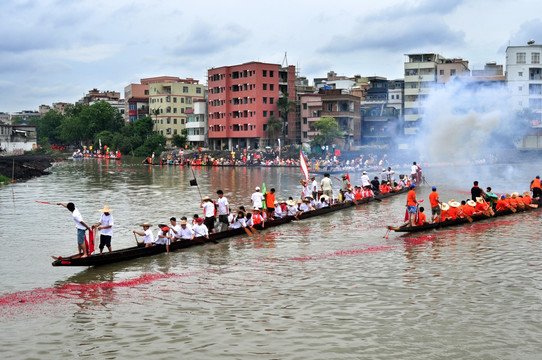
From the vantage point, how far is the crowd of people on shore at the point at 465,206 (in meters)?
22.9

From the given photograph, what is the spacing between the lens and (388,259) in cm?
1895

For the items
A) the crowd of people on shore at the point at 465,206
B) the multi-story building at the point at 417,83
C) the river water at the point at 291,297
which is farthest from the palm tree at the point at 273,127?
the river water at the point at 291,297

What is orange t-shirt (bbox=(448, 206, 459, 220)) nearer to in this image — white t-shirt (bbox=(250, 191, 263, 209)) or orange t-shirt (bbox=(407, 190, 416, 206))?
orange t-shirt (bbox=(407, 190, 416, 206))

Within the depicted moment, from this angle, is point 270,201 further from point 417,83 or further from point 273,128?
point 417,83

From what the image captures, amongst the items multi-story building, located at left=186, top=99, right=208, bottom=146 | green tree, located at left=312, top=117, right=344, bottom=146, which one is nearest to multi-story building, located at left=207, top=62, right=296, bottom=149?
multi-story building, located at left=186, top=99, right=208, bottom=146

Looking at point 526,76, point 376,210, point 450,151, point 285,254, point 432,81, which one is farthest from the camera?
point 432,81

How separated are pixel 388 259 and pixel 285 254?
3690 mm

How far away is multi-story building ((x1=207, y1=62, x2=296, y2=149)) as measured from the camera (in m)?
87.7

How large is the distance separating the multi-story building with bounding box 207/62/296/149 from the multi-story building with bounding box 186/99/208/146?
4204mm

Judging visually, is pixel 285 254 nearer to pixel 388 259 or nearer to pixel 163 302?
pixel 388 259

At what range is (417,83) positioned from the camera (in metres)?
83.3

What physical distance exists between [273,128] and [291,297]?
72.2 metres

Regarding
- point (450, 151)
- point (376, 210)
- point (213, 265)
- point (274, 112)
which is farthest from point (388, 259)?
point (274, 112)

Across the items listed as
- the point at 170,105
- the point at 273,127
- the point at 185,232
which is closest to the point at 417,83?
the point at 273,127
